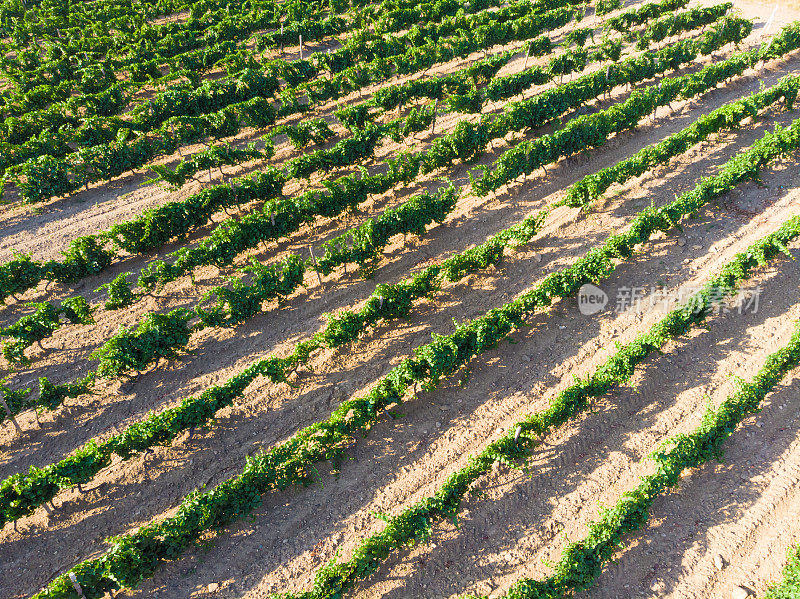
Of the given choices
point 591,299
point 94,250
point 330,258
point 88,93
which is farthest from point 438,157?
point 88,93

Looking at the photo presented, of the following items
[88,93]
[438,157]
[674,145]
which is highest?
[88,93]

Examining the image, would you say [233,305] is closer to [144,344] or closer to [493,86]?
[144,344]

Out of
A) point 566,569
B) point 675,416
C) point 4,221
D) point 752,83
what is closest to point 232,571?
point 566,569

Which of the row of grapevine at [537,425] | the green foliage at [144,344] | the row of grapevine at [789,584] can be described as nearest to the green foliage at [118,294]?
the green foliage at [144,344]

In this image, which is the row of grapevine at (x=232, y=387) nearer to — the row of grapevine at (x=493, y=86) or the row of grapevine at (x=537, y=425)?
the row of grapevine at (x=537, y=425)

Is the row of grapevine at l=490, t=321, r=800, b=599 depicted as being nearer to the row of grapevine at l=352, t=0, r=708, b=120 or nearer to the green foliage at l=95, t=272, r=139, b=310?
the green foliage at l=95, t=272, r=139, b=310

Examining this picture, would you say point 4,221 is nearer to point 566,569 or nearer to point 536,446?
point 536,446
